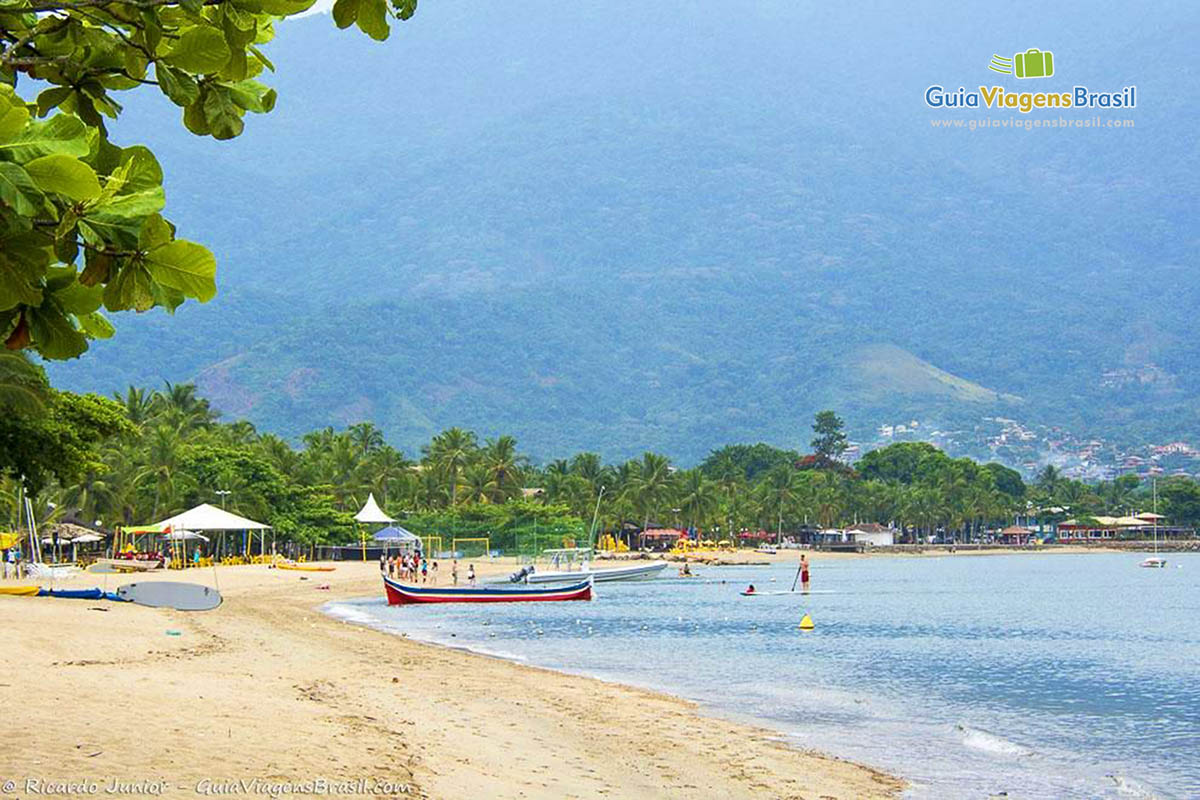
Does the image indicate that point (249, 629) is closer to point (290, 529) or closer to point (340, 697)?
point (340, 697)

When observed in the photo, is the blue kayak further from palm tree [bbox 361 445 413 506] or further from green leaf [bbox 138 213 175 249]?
palm tree [bbox 361 445 413 506]

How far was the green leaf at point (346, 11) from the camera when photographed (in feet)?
11.4

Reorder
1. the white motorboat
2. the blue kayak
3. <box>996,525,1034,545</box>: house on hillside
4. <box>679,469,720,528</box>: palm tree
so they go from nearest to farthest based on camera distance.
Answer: the blue kayak
the white motorboat
<box>679,469,720,528</box>: palm tree
<box>996,525,1034,545</box>: house on hillside

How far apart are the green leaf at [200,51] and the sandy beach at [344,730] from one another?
598cm

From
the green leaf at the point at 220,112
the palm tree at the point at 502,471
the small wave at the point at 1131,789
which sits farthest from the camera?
the palm tree at the point at 502,471

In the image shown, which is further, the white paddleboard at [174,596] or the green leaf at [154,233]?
the white paddleboard at [174,596]

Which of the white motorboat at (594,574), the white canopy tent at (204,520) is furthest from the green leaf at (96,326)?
the white motorboat at (594,574)

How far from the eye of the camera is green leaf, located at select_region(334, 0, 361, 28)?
347cm

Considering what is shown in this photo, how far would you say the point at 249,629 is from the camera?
97.7ft

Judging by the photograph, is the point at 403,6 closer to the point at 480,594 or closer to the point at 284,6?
the point at 284,6

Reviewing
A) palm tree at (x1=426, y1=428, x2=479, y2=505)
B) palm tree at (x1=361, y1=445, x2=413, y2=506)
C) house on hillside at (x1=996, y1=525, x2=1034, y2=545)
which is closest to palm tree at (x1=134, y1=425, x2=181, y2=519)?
palm tree at (x1=361, y1=445, x2=413, y2=506)

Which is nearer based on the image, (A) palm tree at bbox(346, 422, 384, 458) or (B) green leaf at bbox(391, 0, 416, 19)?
(B) green leaf at bbox(391, 0, 416, 19)

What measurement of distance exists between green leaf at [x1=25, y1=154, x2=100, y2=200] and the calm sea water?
11792mm

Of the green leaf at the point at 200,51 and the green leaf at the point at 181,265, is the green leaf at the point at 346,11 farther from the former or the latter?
the green leaf at the point at 181,265
